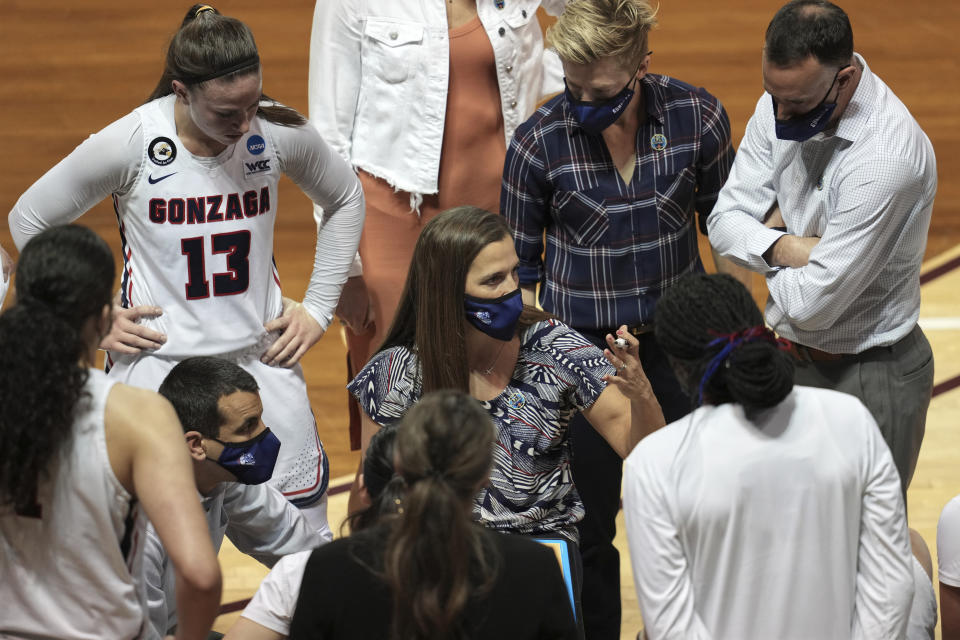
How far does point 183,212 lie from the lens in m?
2.90

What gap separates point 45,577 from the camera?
2010 mm

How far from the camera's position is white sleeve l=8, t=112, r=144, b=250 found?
2.84 meters

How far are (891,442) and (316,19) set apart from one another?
207 centimetres

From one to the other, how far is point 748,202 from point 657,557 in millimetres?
1304

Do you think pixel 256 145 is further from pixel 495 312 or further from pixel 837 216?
pixel 837 216

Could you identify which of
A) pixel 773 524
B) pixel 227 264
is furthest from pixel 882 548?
pixel 227 264

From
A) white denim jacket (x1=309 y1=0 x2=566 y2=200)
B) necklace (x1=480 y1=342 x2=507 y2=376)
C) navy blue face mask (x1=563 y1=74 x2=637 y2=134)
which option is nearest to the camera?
necklace (x1=480 y1=342 x2=507 y2=376)

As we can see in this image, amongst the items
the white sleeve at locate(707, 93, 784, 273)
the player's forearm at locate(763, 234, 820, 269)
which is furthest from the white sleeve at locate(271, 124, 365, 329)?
the player's forearm at locate(763, 234, 820, 269)

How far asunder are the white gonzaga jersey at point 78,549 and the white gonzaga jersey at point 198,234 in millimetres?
954

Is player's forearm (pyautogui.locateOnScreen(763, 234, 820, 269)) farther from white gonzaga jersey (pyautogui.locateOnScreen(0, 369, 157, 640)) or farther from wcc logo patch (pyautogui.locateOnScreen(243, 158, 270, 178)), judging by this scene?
white gonzaga jersey (pyautogui.locateOnScreen(0, 369, 157, 640))

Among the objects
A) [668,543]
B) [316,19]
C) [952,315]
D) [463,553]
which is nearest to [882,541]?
[668,543]

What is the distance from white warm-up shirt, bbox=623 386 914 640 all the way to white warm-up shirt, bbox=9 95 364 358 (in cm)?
131

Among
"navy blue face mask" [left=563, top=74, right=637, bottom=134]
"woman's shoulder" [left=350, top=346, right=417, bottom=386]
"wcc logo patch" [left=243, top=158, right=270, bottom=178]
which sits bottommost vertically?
"woman's shoulder" [left=350, top=346, right=417, bottom=386]

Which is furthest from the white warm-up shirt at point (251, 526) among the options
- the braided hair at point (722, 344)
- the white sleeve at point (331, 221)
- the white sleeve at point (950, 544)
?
the white sleeve at point (950, 544)
